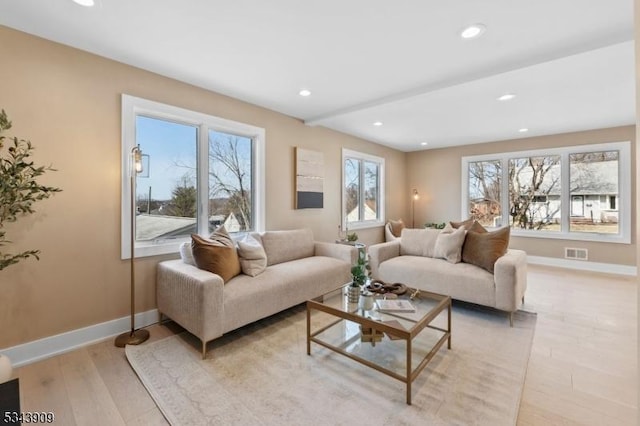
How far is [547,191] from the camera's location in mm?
5309

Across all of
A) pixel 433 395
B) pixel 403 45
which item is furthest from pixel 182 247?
pixel 403 45

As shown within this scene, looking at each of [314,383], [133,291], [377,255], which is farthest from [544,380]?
[133,291]

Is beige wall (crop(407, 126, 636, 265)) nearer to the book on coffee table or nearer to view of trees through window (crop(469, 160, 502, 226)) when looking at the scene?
view of trees through window (crop(469, 160, 502, 226))

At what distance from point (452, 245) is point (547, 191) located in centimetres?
351

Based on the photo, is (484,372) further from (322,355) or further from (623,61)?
(623,61)

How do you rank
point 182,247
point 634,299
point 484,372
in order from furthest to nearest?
point 634,299
point 182,247
point 484,372

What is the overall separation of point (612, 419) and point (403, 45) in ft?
9.11

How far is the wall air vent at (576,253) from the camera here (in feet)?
16.0

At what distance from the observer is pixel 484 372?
1.98 metres

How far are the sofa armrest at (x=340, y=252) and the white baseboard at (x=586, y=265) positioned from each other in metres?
4.00

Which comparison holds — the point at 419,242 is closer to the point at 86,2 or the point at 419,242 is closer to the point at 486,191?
the point at 486,191

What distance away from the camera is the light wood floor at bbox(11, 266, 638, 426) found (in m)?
1.60

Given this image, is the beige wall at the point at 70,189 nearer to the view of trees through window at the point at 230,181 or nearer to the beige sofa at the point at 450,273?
the view of trees through window at the point at 230,181

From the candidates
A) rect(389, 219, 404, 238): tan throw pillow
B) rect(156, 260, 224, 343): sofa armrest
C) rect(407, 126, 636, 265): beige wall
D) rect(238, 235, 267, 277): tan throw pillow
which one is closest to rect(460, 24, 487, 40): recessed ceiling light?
rect(238, 235, 267, 277): tan throw pillow
